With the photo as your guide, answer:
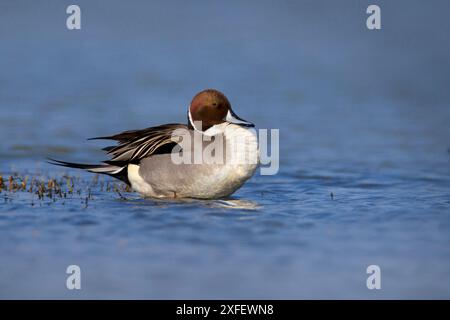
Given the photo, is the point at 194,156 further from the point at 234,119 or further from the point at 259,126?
the point at 259,126

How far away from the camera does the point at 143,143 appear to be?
22.3ft

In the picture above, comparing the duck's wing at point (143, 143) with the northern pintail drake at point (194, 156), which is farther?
the duck's wing at point (143, 143)

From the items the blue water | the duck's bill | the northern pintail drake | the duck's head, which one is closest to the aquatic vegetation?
the blue water

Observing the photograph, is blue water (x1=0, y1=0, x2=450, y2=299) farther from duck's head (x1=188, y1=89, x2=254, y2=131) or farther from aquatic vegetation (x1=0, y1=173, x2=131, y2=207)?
duck's head (x1=188, y1=89, x2=254, y2=131)

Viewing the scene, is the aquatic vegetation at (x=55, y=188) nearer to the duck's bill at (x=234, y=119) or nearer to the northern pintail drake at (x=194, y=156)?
the northern pintail drake at (x=194, y=156)

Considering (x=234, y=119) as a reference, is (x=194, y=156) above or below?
below

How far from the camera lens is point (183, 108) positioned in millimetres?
12203

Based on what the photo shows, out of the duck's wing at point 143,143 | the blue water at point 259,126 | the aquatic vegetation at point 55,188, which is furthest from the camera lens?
the aquatic vegetation at point 55,188

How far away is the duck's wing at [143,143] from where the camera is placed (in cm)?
663

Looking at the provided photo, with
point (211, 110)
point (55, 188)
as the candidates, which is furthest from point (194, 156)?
point (55, 188)

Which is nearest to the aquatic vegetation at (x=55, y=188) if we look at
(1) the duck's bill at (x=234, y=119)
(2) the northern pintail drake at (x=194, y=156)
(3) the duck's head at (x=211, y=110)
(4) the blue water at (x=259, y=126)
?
(4) the blue water at (x=259, y=126)

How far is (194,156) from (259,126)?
15.6 feet

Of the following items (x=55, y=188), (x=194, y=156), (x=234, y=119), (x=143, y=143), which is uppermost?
(x=234, y=119)

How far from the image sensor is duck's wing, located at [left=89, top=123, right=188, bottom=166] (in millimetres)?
6629
